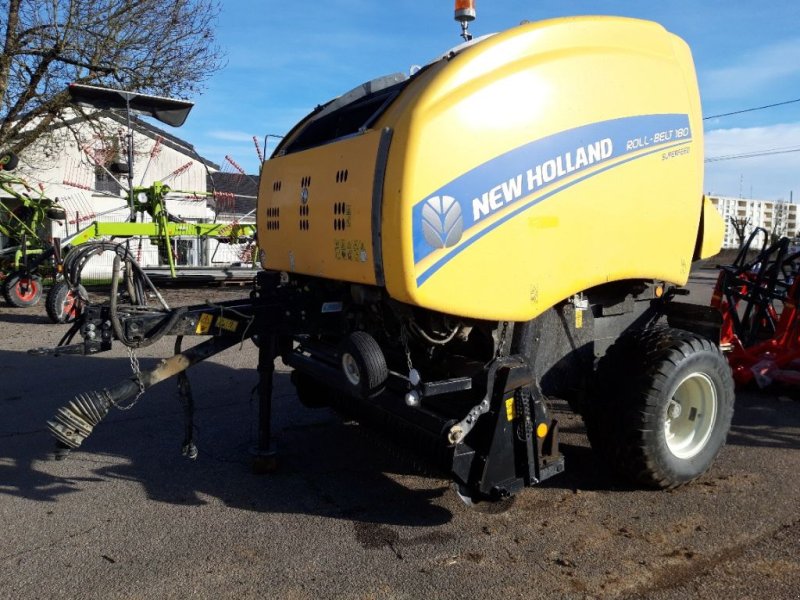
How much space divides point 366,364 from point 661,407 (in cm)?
170

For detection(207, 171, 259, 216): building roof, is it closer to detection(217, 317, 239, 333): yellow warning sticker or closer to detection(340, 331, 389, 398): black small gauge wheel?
detection(217, 317, 239, 333): yellow warning sticker

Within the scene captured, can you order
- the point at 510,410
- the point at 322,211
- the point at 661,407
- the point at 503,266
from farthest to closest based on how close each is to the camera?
the point at 322,211, the point at 661,407, the point at 510,410, the point at 503,266

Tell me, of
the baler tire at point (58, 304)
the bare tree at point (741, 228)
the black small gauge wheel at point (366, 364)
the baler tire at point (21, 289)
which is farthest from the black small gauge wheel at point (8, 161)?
the bare tree at point (741, 228)

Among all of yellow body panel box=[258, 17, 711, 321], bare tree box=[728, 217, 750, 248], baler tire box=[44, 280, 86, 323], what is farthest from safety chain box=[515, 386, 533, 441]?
→ baler tire box=[44, 280, 86, 323]

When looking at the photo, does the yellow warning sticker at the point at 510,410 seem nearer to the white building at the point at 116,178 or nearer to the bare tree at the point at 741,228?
the bare tree at the point at 741,228

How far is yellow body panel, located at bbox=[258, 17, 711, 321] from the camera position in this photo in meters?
3.15

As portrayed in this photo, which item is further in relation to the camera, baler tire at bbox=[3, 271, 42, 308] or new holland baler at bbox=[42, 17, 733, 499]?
baler tire at bbox=[3, 271, 42, 308]

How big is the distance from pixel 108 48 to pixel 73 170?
12.3 meters

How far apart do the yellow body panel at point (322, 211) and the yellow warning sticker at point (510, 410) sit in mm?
941

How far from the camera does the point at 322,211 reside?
3.95 meters

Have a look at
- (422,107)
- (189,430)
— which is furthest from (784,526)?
(189,430)

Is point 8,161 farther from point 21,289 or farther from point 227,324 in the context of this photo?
point 227,324

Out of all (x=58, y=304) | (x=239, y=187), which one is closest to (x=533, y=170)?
(x=58, y=304)

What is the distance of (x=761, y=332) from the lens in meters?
7.44
